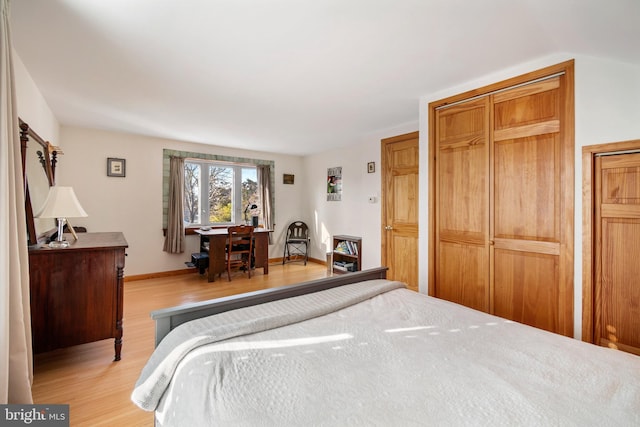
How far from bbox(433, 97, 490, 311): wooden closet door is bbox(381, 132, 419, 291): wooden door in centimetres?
97

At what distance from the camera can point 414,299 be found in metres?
1.84

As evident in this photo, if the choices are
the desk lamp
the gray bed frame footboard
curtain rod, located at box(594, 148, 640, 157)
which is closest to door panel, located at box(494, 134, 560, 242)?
curtain rod, located at box(594, 148, 640, 157)

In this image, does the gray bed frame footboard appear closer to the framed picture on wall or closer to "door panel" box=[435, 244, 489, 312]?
"door panel" box=[435, 244, 489, 312]

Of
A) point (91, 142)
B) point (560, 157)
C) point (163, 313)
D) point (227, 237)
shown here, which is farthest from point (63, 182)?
point (560, 157)

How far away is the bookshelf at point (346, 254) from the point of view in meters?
4.96

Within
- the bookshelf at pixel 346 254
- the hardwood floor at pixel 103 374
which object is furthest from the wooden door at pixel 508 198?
the hardwood floor at pixel 103 374

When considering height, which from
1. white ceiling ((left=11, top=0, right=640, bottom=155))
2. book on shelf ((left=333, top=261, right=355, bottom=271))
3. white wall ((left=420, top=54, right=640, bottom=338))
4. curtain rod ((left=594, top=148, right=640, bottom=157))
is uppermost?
white ceiling ((left=11, top=0, right=640, bottom=155))

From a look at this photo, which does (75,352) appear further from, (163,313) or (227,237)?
(227,237)

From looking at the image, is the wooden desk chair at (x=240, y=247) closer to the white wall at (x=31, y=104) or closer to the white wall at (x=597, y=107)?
the white wall at (x=31, y=104)

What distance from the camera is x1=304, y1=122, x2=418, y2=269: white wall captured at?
473 cm

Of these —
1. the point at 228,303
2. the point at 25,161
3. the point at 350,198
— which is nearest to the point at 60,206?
the point at 25,161

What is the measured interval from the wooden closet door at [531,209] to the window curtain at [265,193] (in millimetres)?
4239

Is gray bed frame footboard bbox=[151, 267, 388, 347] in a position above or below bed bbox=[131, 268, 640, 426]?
above

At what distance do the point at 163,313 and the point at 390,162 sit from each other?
11.9 ft
